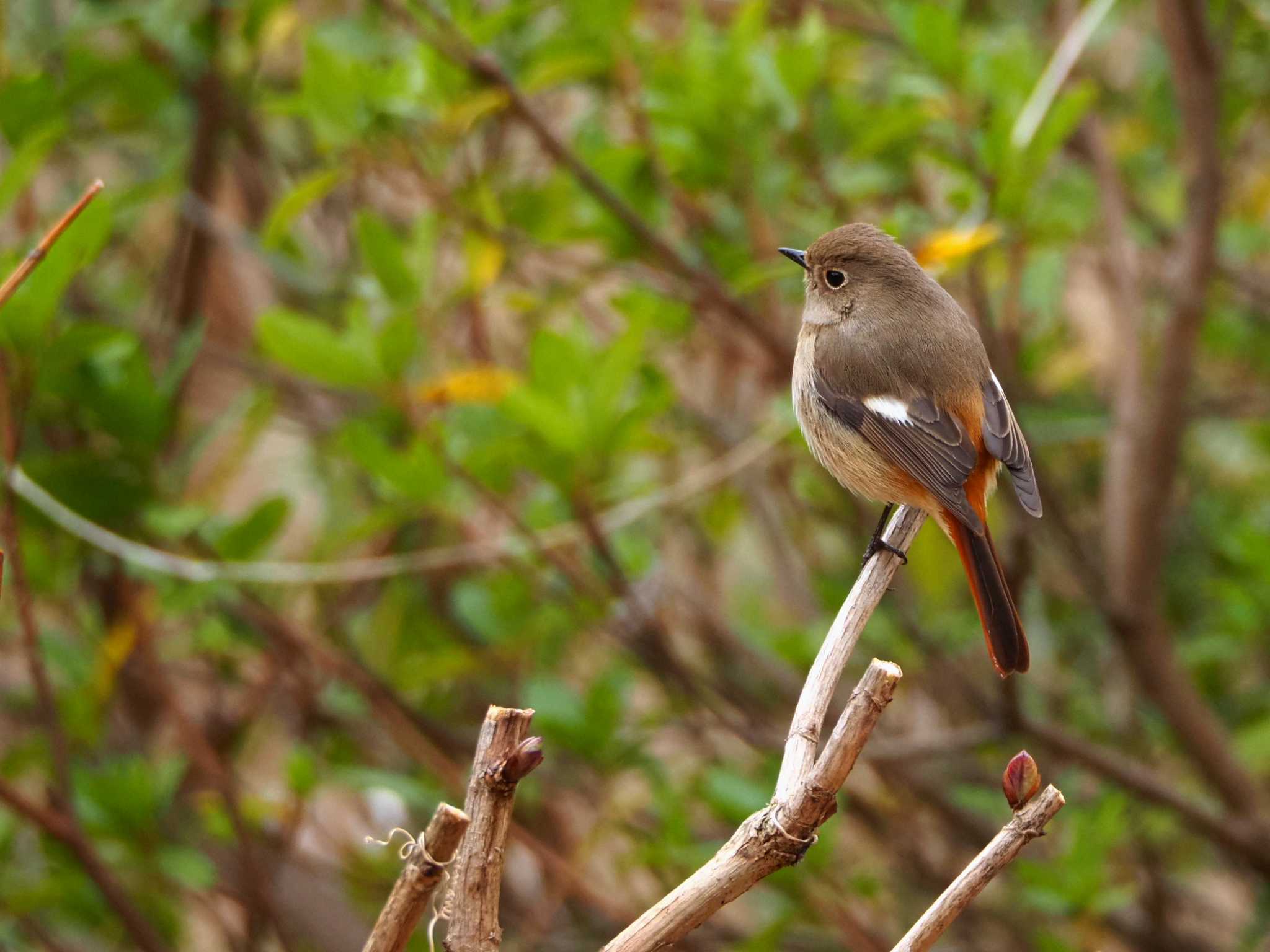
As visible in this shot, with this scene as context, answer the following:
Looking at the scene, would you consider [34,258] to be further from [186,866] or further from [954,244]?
[186,866]

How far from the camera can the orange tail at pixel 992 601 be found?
2.24 meters

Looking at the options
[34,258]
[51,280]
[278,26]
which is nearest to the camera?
[34,258]

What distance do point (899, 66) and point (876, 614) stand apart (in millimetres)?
1537

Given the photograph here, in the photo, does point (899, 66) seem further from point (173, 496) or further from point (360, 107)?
point (173, 496)

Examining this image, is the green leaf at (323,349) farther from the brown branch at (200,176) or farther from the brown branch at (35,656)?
the brown branch at (200,176)

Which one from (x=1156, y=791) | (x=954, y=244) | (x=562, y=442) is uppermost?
(x=954, y=244)

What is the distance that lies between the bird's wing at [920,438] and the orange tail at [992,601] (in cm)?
3

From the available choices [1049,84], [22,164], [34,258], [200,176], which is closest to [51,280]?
[22,164]

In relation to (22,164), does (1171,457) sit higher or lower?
lower

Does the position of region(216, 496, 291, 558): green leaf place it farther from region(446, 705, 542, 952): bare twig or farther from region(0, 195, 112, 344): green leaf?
region(446, 705, 542, 952): bare twig

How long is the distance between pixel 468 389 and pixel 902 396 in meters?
0.97

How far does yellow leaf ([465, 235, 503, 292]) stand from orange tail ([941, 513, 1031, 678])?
1.28 m

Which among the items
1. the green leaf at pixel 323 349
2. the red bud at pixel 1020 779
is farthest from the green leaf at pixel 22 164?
the red bud at pixel 1020 779

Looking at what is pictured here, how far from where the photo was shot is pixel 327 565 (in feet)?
11.4
